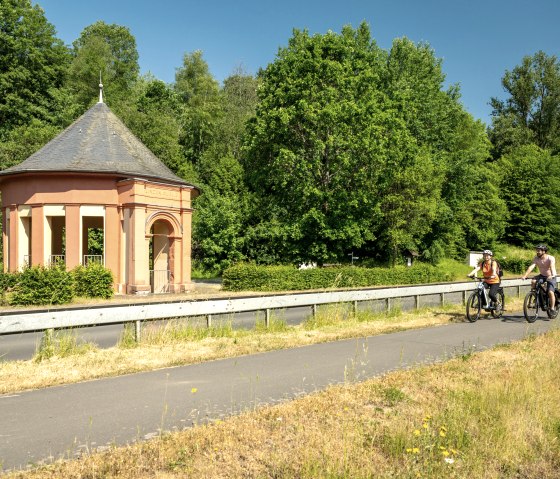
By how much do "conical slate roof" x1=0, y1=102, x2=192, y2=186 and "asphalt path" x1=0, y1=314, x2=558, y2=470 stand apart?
695 inches

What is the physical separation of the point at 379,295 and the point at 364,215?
1665 cm

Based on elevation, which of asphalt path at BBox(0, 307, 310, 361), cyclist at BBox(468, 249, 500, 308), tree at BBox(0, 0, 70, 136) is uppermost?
tree at BBox(0, 0, 70, 136)

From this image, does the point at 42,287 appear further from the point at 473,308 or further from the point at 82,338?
the point at 473,308

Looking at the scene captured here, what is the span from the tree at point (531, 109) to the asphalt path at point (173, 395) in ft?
207

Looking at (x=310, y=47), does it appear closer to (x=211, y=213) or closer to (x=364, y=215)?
(x=364, y=215)

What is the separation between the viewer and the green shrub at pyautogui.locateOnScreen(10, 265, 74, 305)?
17.6 m

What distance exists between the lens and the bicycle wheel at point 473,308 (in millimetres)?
12461

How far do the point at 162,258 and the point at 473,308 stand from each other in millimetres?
18453

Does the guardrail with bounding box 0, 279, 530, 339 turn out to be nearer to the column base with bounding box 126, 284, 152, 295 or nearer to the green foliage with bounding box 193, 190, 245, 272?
the column base with bounding box 126, 284, 152, 295

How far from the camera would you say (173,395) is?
231 inches

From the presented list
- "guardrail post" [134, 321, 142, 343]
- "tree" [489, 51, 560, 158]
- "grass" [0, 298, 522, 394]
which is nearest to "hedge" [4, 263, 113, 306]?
"grass" [0, 298, 522, 394]

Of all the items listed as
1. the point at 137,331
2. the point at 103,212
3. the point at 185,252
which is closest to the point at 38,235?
the point at 103,212

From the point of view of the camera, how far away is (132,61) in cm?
7156

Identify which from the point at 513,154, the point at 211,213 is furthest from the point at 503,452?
the point at 513,154
